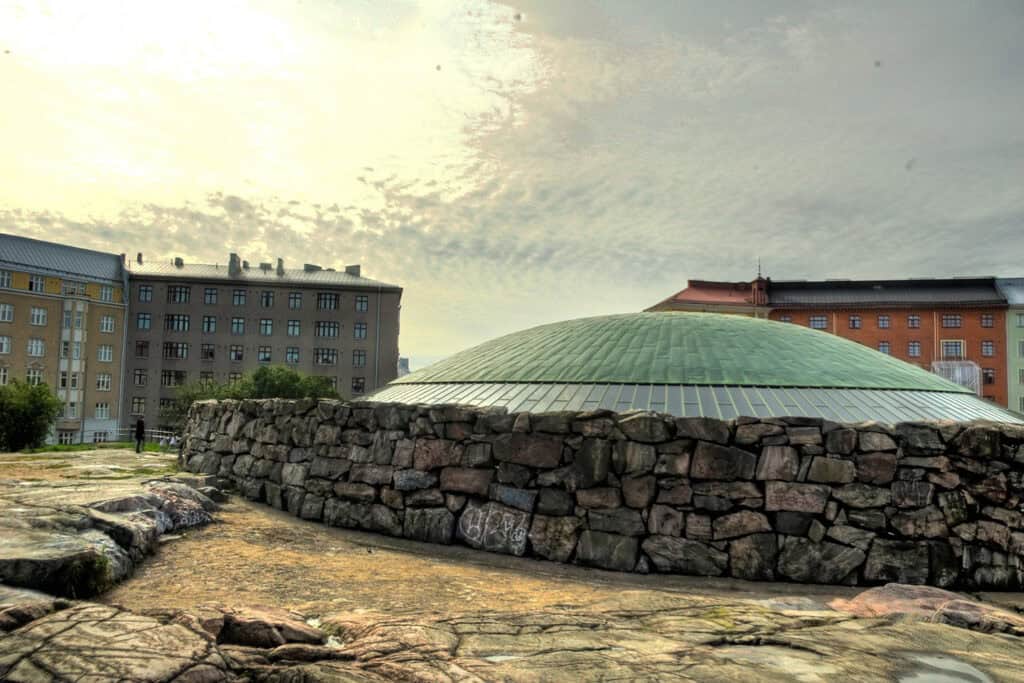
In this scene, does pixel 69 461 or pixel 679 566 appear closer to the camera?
pixel 679 566

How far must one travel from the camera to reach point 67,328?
54.3m

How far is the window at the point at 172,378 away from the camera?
59.0m

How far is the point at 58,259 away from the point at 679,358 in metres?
60.8

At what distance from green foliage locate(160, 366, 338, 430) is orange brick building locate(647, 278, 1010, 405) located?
112 feet

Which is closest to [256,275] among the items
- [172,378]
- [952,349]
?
[172,378]

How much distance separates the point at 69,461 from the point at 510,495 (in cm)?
1330

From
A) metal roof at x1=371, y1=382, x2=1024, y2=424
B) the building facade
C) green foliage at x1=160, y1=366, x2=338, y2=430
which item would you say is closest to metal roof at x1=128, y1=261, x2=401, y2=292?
green foliage at x1=160, y1=366, x2=338, y2=430

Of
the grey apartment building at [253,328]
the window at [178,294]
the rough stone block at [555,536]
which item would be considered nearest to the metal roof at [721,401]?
the rough stone block at [555,536]

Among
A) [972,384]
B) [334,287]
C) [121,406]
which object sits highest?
[334,287]

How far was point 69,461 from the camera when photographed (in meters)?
15.9

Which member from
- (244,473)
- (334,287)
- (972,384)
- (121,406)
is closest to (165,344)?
(121,406)

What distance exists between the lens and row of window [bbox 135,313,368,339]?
59594 mm

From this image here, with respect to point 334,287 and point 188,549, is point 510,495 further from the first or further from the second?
point 334,287

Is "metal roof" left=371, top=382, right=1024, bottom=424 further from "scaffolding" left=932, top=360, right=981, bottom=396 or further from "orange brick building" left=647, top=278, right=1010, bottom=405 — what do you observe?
"orange brick building" left=647, top=278, right=1010, bottom=405
